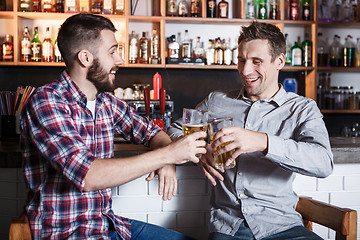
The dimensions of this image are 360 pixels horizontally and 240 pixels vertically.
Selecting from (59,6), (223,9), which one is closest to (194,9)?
(223,9)

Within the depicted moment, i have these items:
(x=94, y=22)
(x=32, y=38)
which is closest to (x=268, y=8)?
(x=32, y=38)

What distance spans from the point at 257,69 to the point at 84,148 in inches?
31.3

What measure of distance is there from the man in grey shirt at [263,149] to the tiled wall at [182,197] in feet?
0.65

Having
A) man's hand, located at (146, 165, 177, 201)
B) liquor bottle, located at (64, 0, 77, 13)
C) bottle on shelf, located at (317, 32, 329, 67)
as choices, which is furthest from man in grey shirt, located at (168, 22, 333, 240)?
bottle on shelf, located at (317, 32, 329, 67)

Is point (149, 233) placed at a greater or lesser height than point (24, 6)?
lesser

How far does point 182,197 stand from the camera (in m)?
1.81

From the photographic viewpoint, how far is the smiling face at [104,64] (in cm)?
145

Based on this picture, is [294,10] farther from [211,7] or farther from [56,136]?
[56,136]

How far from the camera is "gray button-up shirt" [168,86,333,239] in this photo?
137cm

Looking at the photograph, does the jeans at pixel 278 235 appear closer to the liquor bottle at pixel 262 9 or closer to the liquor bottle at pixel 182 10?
the liquor bottle at pixel 182 10

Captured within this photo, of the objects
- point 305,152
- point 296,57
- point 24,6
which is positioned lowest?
point 305,152

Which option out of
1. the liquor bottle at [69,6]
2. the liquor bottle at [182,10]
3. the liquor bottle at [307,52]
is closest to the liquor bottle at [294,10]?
the liquor bottle at [307,52]

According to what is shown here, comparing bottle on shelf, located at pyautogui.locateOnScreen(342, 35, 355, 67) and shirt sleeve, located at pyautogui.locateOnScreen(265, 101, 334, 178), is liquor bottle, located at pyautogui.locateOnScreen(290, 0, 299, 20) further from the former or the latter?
shirt sleeve, located at pyautogui.locateOnScreen(265, 101, 334, 178)

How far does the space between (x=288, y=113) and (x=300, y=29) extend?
2637 mm
